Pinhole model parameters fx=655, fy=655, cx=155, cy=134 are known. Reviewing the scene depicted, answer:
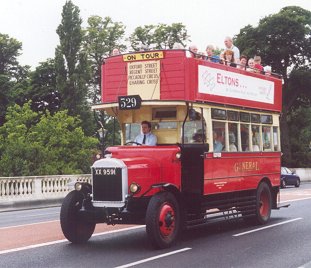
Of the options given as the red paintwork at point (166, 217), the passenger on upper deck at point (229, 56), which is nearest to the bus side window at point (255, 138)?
the passenger on upper deck at point (229, 56)

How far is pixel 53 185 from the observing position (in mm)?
28766

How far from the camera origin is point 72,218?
12.2 metres

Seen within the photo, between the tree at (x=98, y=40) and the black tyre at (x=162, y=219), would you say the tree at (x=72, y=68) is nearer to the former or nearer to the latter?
the tree at (x=98, y=40)

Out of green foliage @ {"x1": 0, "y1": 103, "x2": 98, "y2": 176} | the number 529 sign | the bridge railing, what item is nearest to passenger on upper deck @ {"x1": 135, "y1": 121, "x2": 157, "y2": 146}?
the number 529 sign

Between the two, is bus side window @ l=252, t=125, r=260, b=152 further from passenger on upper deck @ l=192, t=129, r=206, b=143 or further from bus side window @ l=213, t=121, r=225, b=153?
passenger on upper deck @ l=192, t=129, r=206, b=143

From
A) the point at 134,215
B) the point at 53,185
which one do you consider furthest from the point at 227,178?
the point at 53,185

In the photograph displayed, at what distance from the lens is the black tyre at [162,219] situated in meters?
11.2

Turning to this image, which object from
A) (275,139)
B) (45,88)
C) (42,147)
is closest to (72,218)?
(275,139)

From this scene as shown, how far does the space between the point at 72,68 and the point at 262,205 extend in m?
40.9

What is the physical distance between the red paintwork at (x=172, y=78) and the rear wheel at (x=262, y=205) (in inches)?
102

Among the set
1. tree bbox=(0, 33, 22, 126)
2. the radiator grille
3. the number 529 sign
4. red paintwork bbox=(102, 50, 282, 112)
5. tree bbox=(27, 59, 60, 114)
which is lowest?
the radiator grille

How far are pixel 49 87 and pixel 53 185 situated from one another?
31.8m

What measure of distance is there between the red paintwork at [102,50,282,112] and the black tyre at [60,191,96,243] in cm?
252

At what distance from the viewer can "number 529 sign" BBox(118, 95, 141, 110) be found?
12.9m
